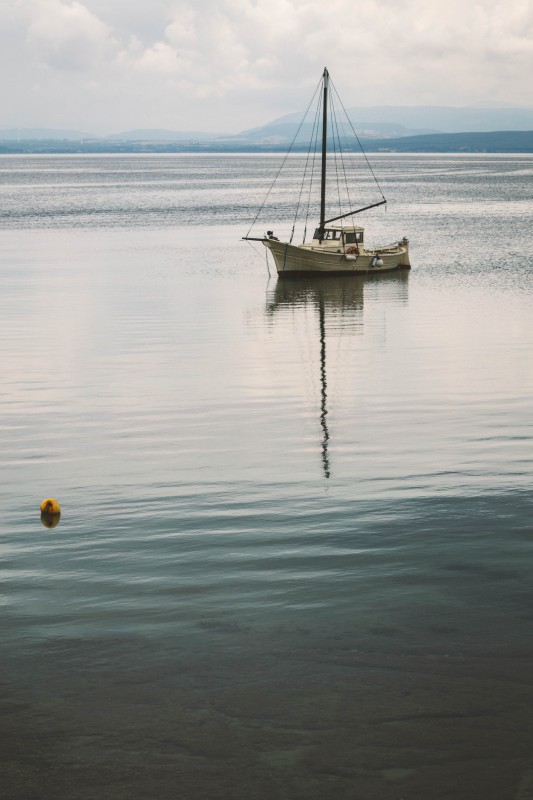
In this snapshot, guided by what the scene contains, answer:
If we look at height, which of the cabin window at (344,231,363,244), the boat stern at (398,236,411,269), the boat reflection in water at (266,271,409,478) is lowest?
the boat reflection in water at (266,271,409,478)

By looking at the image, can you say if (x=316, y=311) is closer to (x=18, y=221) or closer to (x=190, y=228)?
(x=190, y=228)

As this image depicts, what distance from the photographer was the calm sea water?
8.51 metres

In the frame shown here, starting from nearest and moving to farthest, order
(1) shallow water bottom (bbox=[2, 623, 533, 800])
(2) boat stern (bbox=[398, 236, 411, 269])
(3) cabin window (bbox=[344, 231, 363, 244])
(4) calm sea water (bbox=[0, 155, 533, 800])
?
1. (1) shallow water bottom (bbox=[2, 623, 533, 800])
2. (4) calm sea water (bbox=[0, 155, 533, 800])
3. (3) cabin window (bbox=[344, 231, 363, 244])
4. (2) boat stern (bbox=[398, 236, 411, 269])

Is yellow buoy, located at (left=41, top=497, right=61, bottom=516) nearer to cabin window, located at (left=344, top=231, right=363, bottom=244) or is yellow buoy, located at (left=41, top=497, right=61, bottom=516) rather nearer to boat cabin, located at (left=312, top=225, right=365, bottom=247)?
boat cabin, located at (left=312, top=225, right=365, bottom=247)

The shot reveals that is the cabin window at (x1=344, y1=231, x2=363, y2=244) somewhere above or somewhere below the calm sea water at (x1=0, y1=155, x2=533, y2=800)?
above

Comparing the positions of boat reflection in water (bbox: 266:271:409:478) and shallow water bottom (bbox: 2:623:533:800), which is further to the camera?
boat reflection in water (bbox: 266:271:409:478)

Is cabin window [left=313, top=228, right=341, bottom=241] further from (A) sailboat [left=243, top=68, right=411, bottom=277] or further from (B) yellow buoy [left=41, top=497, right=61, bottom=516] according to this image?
(B) yellow buoy [left=41, top=497, right=61, bottom=516]

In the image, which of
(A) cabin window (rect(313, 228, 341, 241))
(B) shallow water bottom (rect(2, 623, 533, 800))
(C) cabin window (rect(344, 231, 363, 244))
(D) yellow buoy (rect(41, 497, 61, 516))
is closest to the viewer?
(B) shallow water bottom (rect(2, 623, 533, 800))

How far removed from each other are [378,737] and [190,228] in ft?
227

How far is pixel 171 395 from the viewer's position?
22.9 meters

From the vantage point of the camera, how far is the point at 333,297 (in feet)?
140

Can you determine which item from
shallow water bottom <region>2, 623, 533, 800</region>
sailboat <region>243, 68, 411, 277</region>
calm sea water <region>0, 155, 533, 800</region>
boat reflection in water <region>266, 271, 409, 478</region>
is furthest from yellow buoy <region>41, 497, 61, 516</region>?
sailboat <region>243, 68, 411, 277</region>

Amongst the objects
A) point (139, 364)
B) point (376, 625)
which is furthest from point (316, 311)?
point (376, 625)

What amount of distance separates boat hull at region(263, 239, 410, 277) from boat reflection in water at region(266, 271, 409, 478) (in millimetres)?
370
